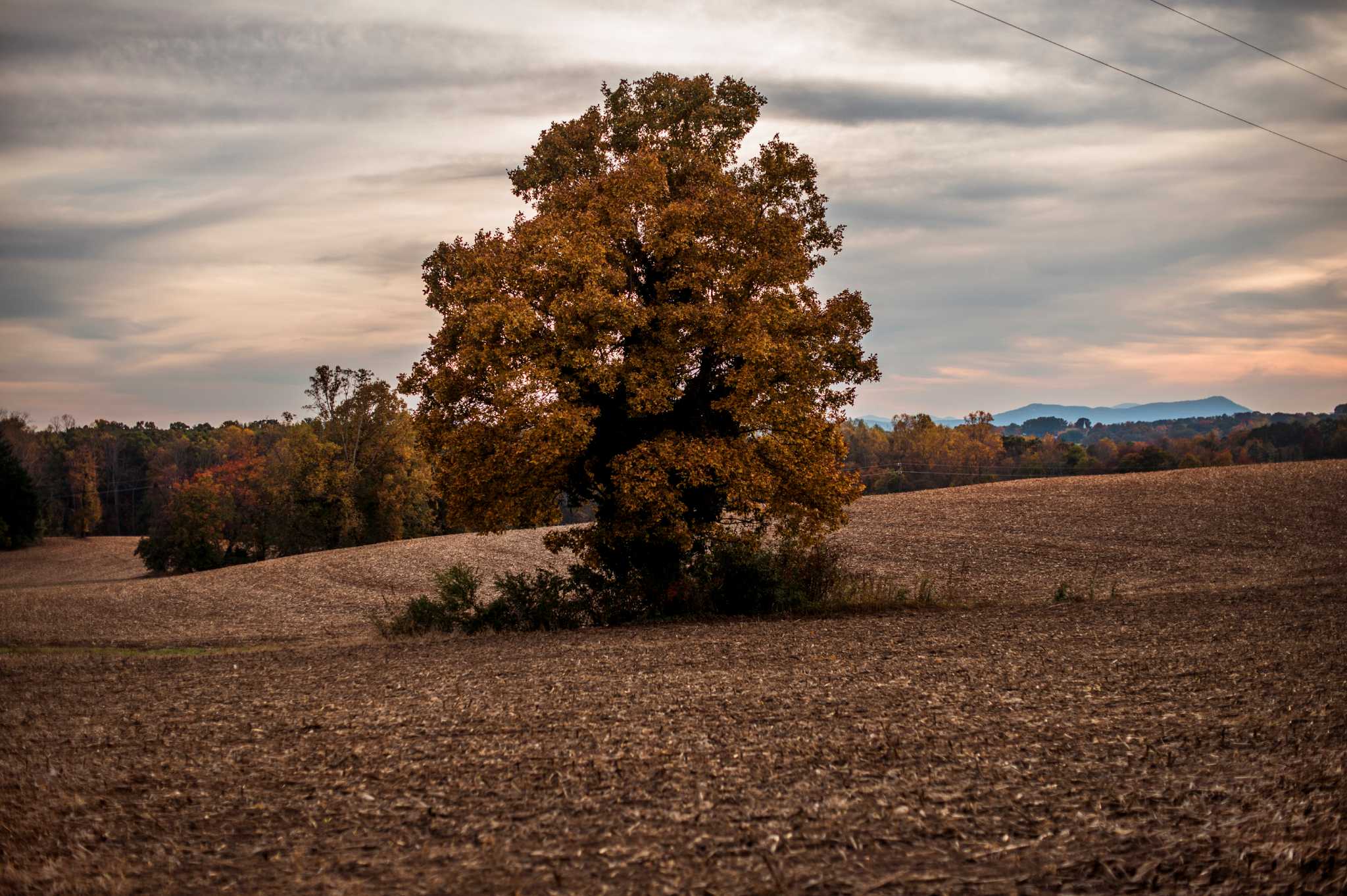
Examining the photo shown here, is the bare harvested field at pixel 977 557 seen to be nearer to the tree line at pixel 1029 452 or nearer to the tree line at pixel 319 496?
the tree line at pixel 319 496

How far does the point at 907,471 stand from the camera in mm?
117188

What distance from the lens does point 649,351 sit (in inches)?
819

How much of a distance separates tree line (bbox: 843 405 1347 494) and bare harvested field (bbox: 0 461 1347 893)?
2664 inches

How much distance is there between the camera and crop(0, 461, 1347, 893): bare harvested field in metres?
6.51

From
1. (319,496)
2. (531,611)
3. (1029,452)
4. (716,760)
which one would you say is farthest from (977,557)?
(1029,452)

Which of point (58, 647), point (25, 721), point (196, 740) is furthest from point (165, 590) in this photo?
point (196, 740)

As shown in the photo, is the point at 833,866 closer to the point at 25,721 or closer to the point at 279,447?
the point at 25,721

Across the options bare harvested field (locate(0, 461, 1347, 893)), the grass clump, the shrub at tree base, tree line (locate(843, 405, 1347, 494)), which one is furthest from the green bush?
tree line (locate(843, 405, 1347, 494))

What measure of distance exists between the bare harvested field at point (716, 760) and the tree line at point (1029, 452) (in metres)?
67.7

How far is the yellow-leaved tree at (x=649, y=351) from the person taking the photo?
65.0 feet

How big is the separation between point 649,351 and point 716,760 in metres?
13.0

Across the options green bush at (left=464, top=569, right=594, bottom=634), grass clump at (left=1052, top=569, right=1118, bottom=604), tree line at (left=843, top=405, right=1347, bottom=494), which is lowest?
grass clump at (left=1052, top=569, right=1118, bottom=604)

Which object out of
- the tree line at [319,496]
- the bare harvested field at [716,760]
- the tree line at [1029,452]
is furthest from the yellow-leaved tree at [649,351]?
the tree line at [1029,452]

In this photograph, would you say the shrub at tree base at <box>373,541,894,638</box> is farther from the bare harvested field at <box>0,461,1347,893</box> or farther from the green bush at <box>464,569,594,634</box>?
the bare harvested field at <box>0,461,1347,893</box>
